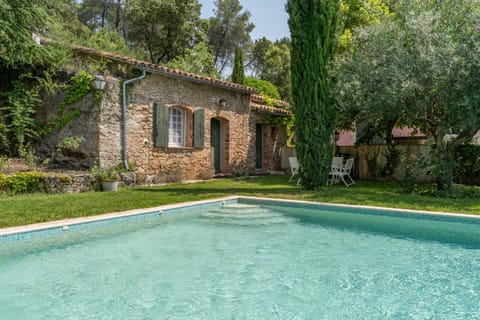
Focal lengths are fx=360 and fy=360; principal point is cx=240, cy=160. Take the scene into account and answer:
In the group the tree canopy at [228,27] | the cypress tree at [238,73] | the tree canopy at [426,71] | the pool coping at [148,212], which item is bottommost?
the pool coping at [148,212]

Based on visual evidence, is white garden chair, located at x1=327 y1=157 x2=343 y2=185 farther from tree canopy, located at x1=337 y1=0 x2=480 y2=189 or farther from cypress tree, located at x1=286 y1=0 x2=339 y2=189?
tree canopy, located at x1=337 y1=0 x2=480 y2=189

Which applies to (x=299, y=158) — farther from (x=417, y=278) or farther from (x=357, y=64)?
(x=417, y=278)

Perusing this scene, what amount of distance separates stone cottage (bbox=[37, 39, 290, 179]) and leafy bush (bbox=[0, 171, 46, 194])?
1.64 metres

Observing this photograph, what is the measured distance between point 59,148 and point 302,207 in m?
6.63

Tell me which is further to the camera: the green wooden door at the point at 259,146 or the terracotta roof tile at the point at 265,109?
the green wooden door at the point at 259,146

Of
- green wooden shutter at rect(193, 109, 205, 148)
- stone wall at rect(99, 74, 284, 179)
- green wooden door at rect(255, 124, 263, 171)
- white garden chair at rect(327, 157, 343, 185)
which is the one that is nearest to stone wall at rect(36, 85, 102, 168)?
stone wall at rect(99, 74, 284, 179)

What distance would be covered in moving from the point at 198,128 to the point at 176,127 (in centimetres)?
72

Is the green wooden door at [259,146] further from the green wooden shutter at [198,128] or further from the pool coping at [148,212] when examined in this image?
the pool coping at [148,212]

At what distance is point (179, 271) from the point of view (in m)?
4.25

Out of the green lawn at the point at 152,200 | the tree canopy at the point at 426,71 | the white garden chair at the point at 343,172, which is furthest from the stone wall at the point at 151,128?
the tree canopy at the point at 426,71

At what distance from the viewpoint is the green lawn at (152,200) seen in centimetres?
576

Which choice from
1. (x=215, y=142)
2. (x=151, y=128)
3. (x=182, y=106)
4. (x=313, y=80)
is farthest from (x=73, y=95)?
(x=313, y=80)

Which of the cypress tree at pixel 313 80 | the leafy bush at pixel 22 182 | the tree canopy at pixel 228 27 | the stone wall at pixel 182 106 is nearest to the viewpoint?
the leafy bush at pixel 22 182

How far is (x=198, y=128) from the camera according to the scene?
467 inches
